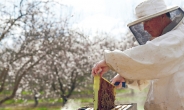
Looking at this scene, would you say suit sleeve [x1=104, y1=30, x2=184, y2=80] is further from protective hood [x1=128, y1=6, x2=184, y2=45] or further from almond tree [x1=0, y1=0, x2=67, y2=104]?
almond tree [x1=0, y1=0, x2=67, y2=104]

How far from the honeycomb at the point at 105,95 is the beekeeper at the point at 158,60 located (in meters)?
0.10

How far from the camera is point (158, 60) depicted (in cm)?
136

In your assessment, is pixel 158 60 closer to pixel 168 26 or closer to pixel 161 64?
pixel 161 64

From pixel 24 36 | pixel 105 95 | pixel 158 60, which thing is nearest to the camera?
pixel 158 60

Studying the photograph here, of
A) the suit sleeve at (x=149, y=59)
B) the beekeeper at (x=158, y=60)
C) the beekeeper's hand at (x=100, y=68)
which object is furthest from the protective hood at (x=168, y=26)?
the beekeeper's hand at (x=100, y=68)

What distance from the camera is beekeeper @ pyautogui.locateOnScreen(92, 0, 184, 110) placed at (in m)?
1.36

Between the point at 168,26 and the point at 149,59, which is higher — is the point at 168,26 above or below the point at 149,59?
above

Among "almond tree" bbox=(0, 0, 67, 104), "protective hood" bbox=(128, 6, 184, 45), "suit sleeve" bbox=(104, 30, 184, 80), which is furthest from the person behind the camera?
"almond tree" bbox=(0, 0, 67, 104)

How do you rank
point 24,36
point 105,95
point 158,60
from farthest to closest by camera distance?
point 24,36 → point 105,95 → point 158,60

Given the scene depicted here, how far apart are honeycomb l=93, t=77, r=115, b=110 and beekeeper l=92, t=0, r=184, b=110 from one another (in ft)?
0.32

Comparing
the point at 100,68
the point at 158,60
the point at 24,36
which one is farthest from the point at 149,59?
the point at 24,36

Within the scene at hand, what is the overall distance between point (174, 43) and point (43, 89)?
7.51m

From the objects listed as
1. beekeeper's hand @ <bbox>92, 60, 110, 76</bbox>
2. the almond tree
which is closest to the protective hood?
beekeeper's hand @ <bbox>92, 60, 110, 76</bbox>

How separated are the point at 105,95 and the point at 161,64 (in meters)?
0.35
